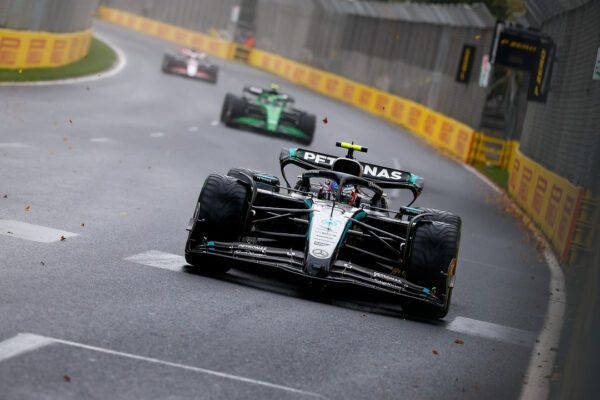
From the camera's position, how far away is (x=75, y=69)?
36.1m

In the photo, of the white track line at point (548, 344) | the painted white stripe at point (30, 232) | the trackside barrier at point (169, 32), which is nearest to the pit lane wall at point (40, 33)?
the white track line at point (548, 344)

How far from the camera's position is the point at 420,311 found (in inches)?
389

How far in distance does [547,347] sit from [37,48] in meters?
24.4

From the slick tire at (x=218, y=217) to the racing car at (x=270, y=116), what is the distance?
1783 cm

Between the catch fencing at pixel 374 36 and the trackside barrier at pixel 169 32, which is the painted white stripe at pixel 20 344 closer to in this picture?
the catch fencing at pixel 374 36

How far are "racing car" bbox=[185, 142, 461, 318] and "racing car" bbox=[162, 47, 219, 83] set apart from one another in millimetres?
34455

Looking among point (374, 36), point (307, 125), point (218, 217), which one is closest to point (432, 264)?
point (218, 217)

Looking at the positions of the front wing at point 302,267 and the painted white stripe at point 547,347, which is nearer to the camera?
the painted white stripe at point 547,347

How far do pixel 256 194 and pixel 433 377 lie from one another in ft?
11.1

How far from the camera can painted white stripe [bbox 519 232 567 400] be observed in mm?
8070

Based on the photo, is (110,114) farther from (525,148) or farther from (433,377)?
(433,377)

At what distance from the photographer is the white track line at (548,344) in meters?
8.09

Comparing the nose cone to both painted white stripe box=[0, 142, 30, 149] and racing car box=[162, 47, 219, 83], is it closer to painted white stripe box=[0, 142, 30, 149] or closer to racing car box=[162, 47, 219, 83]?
painted white stripe box=[0, 142, 30, 149]

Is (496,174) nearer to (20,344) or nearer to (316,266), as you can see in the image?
(316,266)
